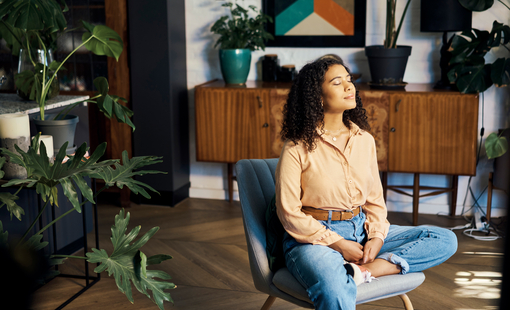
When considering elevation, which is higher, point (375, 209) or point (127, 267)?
point (375, 209)

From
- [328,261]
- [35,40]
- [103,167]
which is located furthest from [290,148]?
[35,40]

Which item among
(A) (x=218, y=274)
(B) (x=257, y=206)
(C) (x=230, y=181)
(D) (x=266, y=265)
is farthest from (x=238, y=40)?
(D) (x=266, y=265)

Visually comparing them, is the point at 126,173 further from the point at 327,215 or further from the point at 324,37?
the point at 324,37

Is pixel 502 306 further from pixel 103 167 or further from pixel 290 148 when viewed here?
pixel 103 167

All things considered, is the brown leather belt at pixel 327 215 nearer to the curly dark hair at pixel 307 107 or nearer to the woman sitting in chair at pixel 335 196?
the woman sitting in chair at pixel 335 196

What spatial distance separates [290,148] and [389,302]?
1.03 meters

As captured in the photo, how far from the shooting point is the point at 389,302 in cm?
236

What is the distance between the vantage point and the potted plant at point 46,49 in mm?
2070

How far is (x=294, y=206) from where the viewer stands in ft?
5.74

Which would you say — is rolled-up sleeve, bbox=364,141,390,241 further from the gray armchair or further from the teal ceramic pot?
the teal ceramic pot

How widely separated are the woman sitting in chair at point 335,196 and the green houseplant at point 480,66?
4.91 ft

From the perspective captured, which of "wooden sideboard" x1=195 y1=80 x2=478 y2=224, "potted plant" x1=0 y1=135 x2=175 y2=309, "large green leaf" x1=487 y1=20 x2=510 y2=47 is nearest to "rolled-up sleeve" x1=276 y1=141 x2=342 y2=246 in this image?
"potted plant" x1=0 y1=135 x2=175 y2=309

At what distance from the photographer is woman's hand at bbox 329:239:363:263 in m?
1.74

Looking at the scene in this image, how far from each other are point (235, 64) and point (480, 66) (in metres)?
1.60
